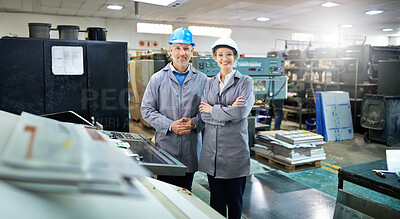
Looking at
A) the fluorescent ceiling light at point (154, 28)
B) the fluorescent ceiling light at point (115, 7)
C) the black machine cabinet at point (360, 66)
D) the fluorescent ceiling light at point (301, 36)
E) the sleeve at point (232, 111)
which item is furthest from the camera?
the fluorescent ceiling light at point (301, 36)

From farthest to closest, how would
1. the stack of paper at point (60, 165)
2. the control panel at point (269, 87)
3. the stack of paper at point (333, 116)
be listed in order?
the stack of paper at point (333, 116)
the control panel at point (269, 87)
the stack of paper at point (60, 165)

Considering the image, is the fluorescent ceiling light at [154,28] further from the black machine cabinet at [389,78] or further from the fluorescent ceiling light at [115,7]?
the black machine cabinet at [389,78]

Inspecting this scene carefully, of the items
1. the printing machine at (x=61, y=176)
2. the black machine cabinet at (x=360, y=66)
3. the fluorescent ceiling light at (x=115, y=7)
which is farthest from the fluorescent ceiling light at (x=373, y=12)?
the printing machine at (x=61, y=176)

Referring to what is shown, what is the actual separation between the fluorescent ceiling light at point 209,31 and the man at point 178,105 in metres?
11.0

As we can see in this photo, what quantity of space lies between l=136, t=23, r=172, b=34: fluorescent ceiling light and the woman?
1049 cm

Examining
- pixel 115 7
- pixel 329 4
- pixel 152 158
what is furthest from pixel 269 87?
pixel 115 7

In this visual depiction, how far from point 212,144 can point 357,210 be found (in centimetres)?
123

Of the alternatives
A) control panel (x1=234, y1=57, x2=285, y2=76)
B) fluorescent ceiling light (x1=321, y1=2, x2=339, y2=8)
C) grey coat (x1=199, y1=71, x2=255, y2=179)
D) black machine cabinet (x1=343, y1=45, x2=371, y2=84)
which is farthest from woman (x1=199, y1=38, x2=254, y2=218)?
fluorescent ceiling light (x1=321, y1=2, x2=339, y2=8)

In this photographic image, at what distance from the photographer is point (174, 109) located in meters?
2.76

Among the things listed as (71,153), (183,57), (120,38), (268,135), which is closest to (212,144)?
(183,57)

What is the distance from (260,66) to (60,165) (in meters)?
5.23

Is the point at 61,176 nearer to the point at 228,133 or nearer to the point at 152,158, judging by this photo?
the point at 152,158

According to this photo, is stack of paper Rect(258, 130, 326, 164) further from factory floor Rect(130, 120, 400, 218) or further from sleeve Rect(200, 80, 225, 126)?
sleeve Rect(200, 80, 225, 126)

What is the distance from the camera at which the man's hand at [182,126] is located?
2.61 metres
